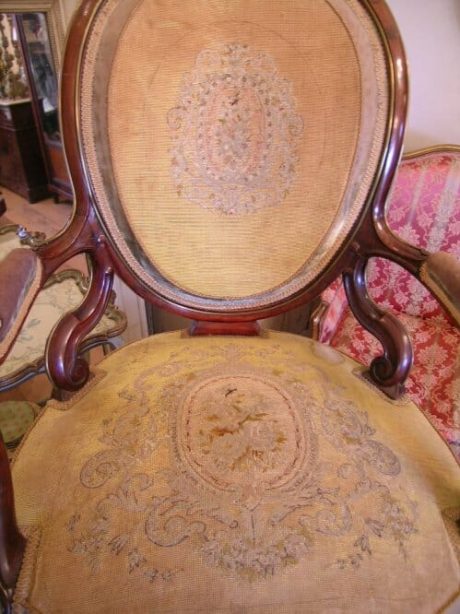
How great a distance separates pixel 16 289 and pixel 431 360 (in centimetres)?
81

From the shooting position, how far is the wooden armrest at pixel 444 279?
0.49 meters

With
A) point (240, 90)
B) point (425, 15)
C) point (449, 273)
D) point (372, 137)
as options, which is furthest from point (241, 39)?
point (425, 15)

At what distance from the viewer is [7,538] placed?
16.9 inches

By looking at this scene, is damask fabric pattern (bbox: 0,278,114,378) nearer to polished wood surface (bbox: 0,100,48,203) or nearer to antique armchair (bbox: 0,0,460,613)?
antique armchair (bbox: 0,0,460,613)

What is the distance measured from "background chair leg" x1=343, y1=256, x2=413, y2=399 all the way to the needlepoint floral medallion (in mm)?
79

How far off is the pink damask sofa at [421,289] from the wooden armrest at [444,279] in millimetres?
384

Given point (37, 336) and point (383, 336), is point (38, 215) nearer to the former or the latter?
point (37, 336)

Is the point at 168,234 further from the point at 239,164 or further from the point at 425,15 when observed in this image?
the point at 425,15

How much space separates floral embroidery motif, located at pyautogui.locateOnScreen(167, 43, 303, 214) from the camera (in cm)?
61

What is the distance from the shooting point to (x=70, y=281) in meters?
1.29

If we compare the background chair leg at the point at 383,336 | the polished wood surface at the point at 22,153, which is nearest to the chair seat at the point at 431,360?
the background chair leg at the point at 383,336

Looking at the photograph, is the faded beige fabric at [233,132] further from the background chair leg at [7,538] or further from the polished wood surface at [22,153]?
the polished wood surface at [22,153]

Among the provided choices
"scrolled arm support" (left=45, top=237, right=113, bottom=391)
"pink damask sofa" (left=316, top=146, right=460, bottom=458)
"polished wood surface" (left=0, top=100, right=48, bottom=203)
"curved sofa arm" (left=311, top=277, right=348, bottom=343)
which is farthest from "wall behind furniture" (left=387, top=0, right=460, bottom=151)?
"polished wood surface" (left=0, top=100, right=48, bottom=203)

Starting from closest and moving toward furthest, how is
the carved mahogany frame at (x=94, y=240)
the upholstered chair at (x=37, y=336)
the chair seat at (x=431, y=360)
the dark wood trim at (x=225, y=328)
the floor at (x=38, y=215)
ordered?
the carved mahogany frame at (x=94, y=240) < the dark wood trim at (x=225, y=328) < the chair seat at (x=431, y=360) < the upholstered chair at (x=37, y=336) < the floor at (x=38, y=215)
